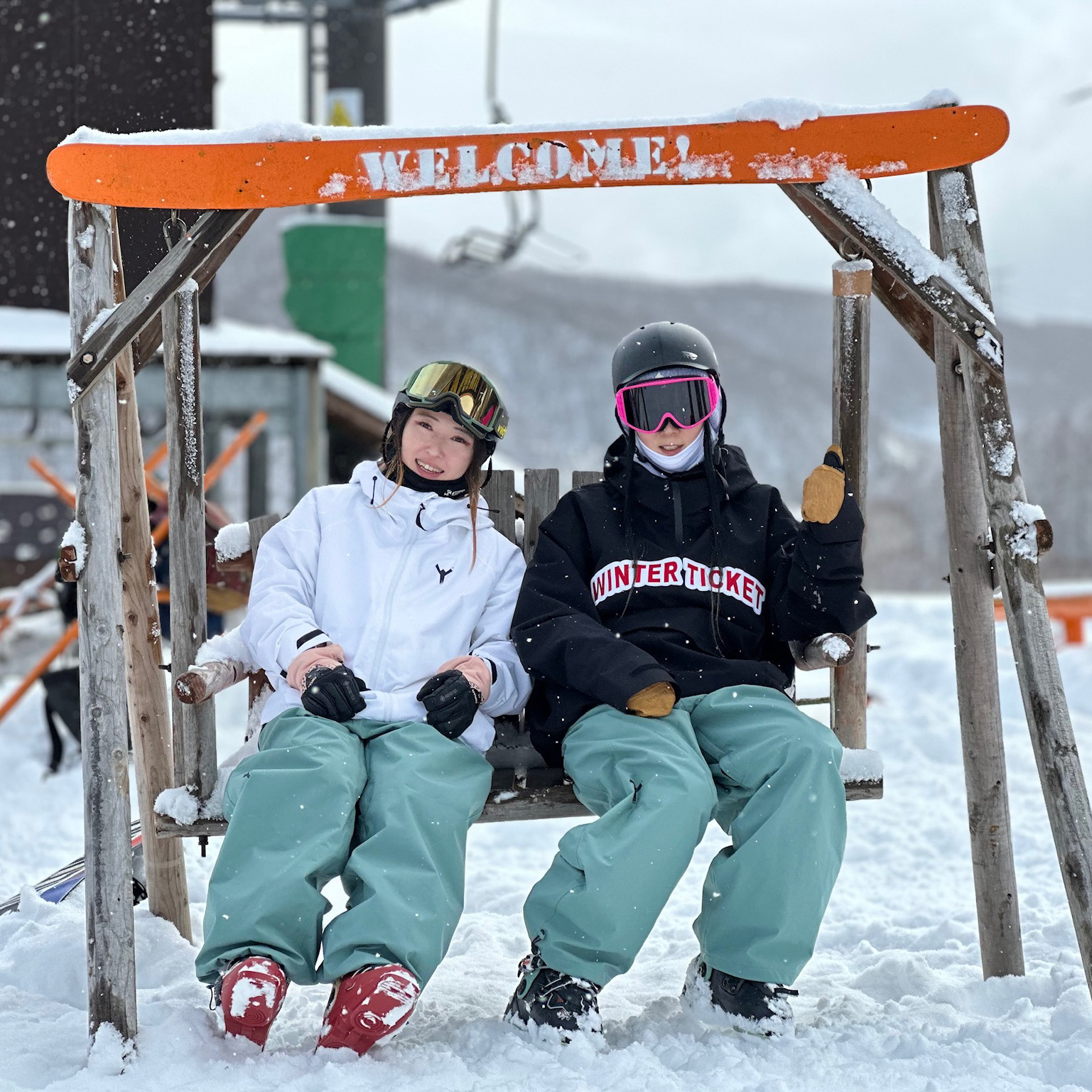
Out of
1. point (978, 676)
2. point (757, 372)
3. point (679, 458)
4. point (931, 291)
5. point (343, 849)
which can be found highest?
point (931, 291)

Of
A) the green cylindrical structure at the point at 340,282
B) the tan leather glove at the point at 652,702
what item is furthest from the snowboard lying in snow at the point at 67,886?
the green cylindrical structure at the point at 340,282

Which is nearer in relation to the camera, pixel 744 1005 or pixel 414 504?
pixel 744 1005

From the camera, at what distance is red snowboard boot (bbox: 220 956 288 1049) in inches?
88.8

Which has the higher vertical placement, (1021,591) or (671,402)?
(671,402)

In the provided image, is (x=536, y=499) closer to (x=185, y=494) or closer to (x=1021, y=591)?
Result: (x=185, y=494)

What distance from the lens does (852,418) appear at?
2992 mm

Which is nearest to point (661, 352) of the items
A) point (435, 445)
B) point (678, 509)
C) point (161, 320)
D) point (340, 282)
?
point (678, 509)

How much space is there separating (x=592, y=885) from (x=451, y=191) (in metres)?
1.45

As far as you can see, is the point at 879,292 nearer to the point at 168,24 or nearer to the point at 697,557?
the point at 697,557

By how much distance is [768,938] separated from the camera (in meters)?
2.43

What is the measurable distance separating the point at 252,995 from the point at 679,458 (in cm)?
152

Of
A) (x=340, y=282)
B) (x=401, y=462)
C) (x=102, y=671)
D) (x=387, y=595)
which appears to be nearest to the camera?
(x=102, y=671)

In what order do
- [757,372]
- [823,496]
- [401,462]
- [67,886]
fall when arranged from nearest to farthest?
[823,496]
[401,462]
[67,886]
[757,372]

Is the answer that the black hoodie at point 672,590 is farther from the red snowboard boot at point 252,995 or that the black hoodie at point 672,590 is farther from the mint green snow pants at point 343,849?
the red snowboard boot at point 252,995
